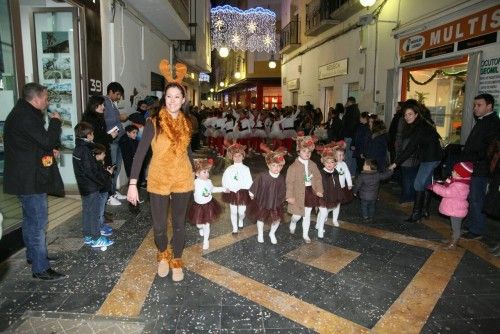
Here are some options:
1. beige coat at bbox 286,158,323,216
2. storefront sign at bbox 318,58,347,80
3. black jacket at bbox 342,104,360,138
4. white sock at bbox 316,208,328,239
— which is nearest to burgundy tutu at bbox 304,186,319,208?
beige coat at bbox 286,158,323,216

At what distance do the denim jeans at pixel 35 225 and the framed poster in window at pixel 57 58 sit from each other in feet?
11.6

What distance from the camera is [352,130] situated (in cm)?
919

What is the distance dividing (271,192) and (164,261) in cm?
163

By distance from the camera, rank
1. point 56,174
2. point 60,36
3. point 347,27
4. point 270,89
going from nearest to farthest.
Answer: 1. point 56,174
2. point 60,36
3. point 347,27
4. point 270,89

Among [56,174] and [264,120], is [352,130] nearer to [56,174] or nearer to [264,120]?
[264,120]

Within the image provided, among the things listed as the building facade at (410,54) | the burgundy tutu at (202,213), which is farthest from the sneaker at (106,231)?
the building facade at (410,54)

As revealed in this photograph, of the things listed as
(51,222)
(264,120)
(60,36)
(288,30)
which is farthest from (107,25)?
(288,30)

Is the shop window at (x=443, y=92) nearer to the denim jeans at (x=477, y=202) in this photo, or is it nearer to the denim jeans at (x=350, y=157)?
the denim jeans at (x=350, y=157)

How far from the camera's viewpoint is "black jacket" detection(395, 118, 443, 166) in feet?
18.6

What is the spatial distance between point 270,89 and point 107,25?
25.1m

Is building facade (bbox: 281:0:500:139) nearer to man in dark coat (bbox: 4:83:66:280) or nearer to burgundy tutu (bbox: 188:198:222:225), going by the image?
burgundy tutu (bbox: 188:198:222:225)

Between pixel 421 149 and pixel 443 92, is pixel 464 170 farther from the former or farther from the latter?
pixel 443 92

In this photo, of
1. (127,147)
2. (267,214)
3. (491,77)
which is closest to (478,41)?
(491,77)

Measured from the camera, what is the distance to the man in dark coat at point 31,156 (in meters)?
3.42
